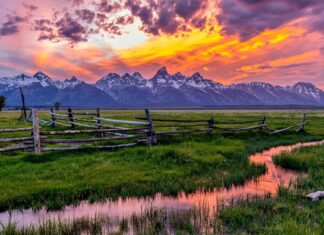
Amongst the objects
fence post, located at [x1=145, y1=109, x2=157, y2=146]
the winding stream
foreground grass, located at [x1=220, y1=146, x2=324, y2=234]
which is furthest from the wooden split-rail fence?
foreground grass, located at [x1=220, y1=146, x2=324, y2=234]

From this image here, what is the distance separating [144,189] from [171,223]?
2.30 m

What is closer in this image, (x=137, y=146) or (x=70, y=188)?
(x=70, y=188)

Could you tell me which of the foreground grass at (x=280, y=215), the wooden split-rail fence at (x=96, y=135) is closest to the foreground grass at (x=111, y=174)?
the wooden split-rail fence at (x=96, y=135)

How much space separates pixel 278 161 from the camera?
11859mm

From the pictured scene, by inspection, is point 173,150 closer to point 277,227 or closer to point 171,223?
point 171,223

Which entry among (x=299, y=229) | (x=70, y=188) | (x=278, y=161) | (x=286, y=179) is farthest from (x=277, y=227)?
(x=278, y=161)

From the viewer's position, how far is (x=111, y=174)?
29.0 feet

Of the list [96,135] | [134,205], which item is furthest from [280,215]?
[96,135]

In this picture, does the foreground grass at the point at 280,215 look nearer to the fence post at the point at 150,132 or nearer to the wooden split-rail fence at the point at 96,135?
the fence post at the point at 150,132

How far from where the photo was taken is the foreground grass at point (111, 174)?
714cm

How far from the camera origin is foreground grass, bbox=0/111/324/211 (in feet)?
23.4

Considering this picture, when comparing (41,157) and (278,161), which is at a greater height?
(41,157)

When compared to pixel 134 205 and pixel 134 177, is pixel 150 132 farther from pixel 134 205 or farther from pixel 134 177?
pixel 134 205

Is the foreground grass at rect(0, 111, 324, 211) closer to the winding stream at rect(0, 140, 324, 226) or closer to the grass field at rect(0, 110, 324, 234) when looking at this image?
the grass field at rect(0, 110, 324, 234)
